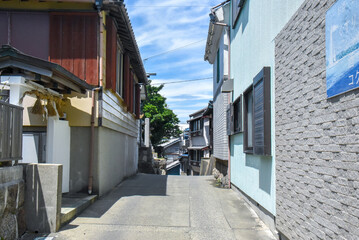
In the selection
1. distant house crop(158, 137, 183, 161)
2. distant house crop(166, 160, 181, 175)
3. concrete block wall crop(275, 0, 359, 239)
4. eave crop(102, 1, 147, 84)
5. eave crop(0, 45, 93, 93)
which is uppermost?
eave crop(102, 1, 147, 84)

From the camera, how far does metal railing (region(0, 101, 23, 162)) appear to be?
4.88 meters

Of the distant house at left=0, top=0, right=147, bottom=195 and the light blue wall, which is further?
the distant house at left=0, top=0, right=147, bottom=195

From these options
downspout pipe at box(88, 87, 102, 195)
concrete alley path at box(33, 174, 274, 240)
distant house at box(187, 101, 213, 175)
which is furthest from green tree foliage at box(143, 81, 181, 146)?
downspout pipe at box(88, 87, 102, 195)

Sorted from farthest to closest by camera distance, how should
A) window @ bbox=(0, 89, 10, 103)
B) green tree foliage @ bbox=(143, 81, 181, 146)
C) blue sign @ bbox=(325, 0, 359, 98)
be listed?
1. green tree foliage @ bbox=(143, 81, 181, 146)
2. window @ bbox=(0, 89, 10, 103)
3. blue sign @ bbox=(325, 0, 359, 98)

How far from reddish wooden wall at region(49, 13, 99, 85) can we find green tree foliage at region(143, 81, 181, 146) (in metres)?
22.5

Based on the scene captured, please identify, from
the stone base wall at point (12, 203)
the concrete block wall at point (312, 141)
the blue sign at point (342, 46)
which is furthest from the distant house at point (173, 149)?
the blue sign at point (342, 46)

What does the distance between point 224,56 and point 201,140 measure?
1902 cm

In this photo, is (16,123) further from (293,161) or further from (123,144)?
(123,144)

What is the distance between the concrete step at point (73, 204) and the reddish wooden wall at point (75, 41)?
113 inches

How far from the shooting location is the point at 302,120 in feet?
13.4

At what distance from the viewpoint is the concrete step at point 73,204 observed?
5909 millimetres

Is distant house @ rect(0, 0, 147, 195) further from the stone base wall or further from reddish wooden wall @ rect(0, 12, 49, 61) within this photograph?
the stone base wall

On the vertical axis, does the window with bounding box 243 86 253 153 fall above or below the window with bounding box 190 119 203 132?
below

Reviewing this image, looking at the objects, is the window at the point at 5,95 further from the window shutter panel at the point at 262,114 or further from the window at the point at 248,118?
the window at the point at 248,118
